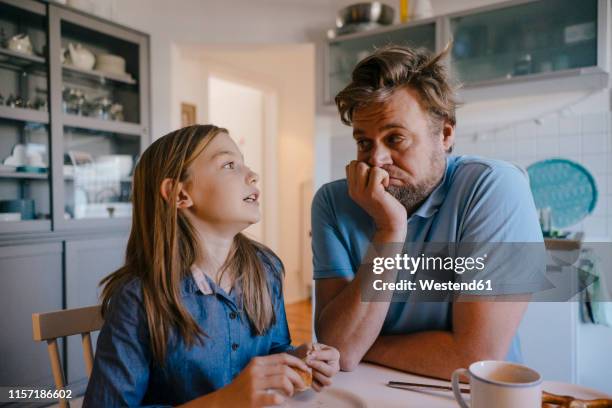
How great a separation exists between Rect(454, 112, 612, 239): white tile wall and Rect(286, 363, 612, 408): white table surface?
2133 mm

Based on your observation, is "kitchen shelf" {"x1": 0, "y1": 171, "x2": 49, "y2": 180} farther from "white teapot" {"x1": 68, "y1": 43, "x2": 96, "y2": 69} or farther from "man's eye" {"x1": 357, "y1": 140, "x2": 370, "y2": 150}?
"man's eye" {"x1": 357, "y1": 140, "x2": 370, "y2": 150}

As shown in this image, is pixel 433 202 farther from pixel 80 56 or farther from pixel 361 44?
pixel 80 56

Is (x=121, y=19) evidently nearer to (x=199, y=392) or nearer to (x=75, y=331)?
(x=75, y=331)

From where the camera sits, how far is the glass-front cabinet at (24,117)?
2439 millimetres

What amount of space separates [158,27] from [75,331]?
8.54ft

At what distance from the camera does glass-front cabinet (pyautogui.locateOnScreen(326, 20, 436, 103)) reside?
2.78 m

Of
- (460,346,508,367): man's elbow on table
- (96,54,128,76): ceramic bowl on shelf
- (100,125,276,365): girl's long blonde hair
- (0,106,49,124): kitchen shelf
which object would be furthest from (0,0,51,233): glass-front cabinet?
(460,346,508,367): man's elbow on table

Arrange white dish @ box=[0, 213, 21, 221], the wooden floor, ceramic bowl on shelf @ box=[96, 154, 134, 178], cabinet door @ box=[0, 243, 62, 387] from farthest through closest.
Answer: the wooden floor → ceramic bowl on shelf @ box=[96, 154, 134, 178] → white dish @ box=[0, 213, 21, 221] → cabinet door @ box=[0, 243, 62, 387]

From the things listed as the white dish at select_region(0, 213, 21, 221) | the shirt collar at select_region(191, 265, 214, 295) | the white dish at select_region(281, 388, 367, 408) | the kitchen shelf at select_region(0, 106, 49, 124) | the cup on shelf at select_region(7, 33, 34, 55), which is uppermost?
the cup on shelf at select_region(7, 33, 34, 55)

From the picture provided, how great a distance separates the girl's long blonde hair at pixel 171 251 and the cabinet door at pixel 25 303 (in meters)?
1.63

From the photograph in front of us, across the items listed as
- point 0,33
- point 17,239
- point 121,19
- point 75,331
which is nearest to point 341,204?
point 75,331

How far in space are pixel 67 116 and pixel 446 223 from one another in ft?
7.74

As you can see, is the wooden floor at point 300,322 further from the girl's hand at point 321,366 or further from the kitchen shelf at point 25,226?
the girl's hand at point 321,366

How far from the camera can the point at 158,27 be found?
320 cm
